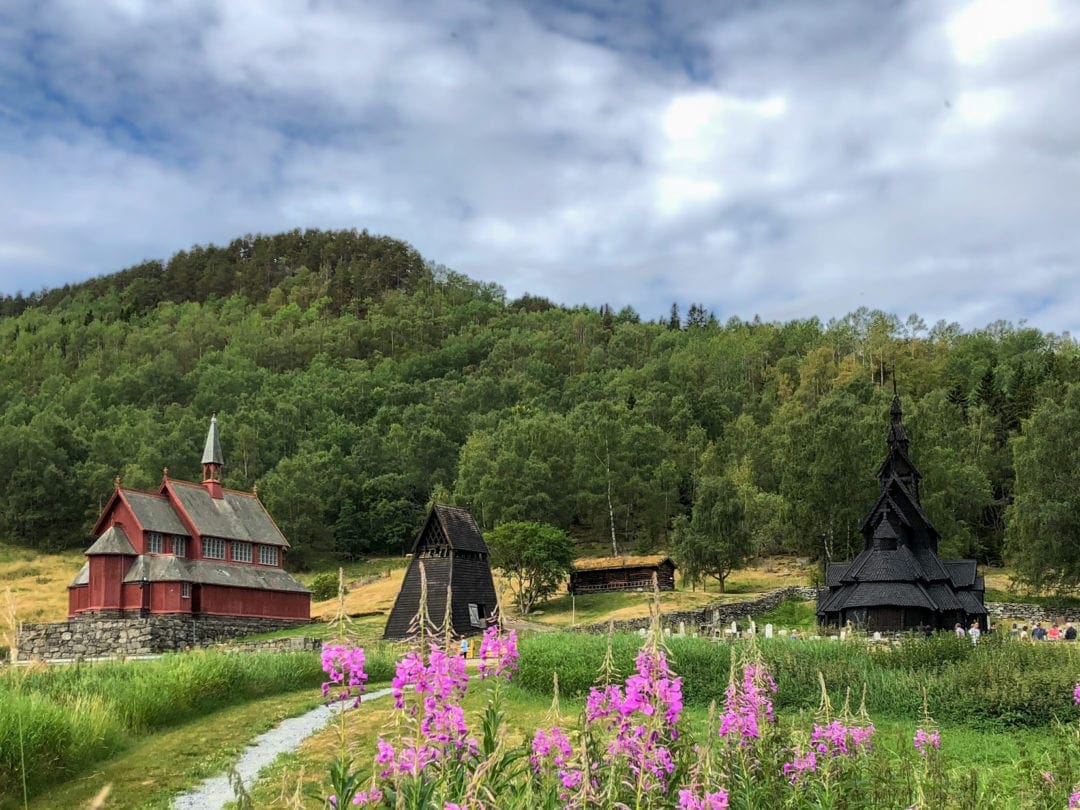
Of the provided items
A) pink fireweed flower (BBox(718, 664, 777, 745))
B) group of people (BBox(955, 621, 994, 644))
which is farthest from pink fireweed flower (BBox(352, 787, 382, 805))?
group of people (BBox(955, 621, 994, 644))

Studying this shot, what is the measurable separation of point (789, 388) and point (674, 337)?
31.6 meters

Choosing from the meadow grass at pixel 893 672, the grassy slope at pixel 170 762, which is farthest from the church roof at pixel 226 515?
the meadow grass at pixel 893 672

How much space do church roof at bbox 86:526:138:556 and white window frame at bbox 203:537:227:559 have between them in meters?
3.93

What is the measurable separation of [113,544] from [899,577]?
129 ft

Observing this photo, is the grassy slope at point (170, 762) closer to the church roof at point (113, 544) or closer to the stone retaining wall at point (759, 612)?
the stone retaining wall at point (759, 612)

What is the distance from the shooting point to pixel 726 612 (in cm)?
5012

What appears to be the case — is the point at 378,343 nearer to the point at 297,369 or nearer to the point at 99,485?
the point at 297,369

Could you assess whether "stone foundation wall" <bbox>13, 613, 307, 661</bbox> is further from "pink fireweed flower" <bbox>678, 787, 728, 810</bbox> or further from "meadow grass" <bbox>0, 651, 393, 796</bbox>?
"pink fireweed flower" <bbox>678, 787, 728, 810</bbox>

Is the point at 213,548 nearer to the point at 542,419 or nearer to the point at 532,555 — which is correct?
the point at 532,555

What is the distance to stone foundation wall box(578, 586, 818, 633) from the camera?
44.8m

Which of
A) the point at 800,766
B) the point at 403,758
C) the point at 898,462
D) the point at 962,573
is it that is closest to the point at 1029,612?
the point at 962,573

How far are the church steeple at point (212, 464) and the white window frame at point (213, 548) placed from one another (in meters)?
3.54

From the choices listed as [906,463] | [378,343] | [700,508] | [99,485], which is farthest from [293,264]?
[906,463]

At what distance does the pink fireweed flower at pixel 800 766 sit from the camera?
23.7 feet
